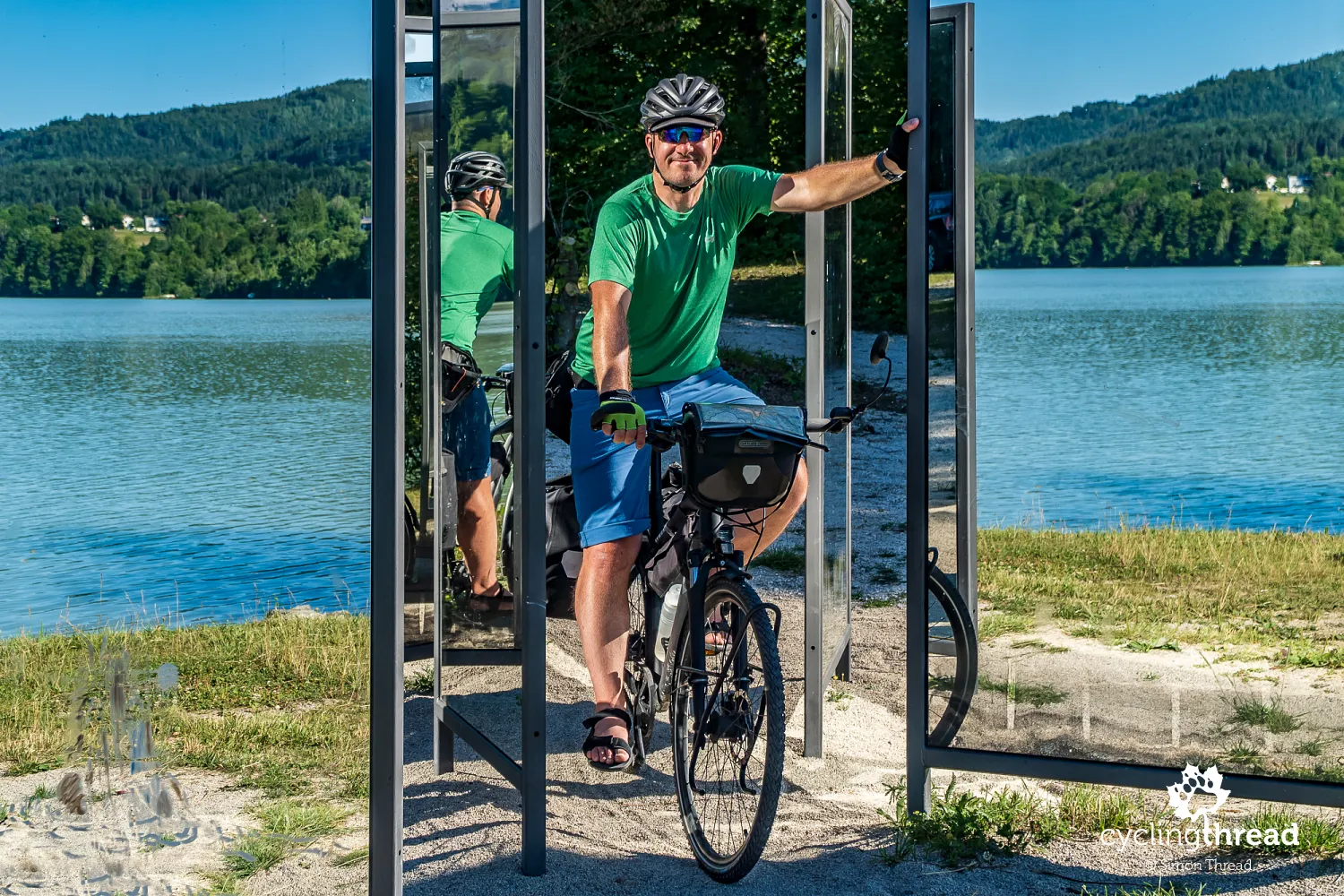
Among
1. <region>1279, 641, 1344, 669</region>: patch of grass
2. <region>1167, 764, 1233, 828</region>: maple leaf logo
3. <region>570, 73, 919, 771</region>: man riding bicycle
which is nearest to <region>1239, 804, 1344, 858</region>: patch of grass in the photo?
<region>1167, 764, 1233, 828</region>: maple leaf logo

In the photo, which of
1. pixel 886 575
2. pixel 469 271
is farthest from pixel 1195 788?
pixel 886 575

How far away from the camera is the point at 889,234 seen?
13.3m

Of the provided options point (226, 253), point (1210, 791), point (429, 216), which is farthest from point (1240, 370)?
point (226, 253)

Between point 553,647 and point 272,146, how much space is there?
3683 millimetres

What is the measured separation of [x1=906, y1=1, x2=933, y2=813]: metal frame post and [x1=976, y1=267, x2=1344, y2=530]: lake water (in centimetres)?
58

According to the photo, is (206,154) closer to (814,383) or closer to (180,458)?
(180,458)

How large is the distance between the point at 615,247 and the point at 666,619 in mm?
1049

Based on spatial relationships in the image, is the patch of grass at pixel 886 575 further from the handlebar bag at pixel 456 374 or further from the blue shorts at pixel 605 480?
the handlebar bag at pixel 456 374

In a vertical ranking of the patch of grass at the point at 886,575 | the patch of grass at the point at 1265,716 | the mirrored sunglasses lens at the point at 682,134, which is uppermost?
the mirrored sunglasses lens at the point at 682,134

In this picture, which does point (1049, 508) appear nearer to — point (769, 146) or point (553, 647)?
point (553, 647)

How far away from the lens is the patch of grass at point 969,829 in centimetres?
368

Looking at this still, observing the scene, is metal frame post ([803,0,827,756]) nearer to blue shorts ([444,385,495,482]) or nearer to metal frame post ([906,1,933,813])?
metal frame post ([906,1,933,813])

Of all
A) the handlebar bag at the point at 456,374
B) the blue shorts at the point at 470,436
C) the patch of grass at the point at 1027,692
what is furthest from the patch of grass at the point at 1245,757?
the handlebar bag at the point at 456,374

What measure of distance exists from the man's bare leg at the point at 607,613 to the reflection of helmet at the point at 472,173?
3.33ft
